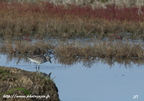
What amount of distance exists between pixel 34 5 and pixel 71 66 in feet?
42.3

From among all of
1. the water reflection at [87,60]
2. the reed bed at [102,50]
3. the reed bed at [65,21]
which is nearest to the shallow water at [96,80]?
the water reflection at [87,60]

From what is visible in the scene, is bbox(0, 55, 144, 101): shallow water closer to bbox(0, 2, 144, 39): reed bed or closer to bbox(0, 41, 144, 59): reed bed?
bbox(0, 41, 144, 59): reed bed

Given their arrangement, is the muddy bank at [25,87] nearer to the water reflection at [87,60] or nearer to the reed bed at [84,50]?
the water reflection at [87,60]

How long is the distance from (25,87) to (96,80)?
3.10m

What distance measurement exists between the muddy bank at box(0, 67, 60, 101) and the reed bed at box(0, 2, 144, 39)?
373 inches

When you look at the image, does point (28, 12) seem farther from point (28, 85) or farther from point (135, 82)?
point (28, 85)

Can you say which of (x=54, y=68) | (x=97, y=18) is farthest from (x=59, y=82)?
(x=97, y=18)

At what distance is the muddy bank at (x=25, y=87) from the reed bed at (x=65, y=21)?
9473 millimetres

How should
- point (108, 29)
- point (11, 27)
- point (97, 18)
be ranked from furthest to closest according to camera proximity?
1. point (97, 18)
2. point (108, 29)
3. point (11, 27)

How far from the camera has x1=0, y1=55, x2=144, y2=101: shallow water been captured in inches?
404

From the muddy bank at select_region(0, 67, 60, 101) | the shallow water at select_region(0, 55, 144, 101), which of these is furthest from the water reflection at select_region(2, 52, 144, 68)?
the muddy bank at select_region(0, 67, 60, 101)

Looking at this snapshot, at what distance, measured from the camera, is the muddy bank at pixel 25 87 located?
8.68 m

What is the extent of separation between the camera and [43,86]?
9336 millimetres

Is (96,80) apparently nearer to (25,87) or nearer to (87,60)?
(87,60)
